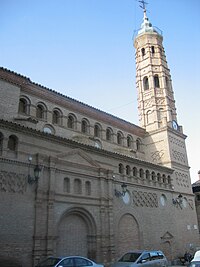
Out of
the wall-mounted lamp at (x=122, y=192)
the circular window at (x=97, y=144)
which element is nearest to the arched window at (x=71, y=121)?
the circular window at (x=97, y=144)

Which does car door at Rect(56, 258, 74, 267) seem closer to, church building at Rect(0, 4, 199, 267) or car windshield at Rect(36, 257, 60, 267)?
car windshield at Rect(36, 257, 60, 267)

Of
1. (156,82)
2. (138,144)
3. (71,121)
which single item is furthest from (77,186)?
(156,82)

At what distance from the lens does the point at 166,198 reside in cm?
2864

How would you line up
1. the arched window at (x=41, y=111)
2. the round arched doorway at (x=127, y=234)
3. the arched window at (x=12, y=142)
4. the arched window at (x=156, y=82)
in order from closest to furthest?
the arched window at (x=12, y=142), the round arched doorway at (x=127, y=234), the arched window at (x=41, y=111), the arched window at (x=156, y=82)

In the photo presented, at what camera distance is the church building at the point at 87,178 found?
56.5 ft

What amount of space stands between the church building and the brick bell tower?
13 centimetres

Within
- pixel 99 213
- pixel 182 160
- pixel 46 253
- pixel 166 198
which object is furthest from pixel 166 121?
pixel 46 253

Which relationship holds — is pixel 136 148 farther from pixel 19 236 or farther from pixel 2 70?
pixel 19 236

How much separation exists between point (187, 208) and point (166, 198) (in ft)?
14.3

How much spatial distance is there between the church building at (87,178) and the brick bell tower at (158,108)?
0.43ft

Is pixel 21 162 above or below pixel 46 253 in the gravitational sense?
above

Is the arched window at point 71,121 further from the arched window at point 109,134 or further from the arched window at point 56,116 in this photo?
the arched window at point 109,134

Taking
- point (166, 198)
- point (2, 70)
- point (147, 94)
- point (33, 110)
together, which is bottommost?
point (166, 198)

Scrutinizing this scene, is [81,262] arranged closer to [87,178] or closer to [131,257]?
[131,257]
